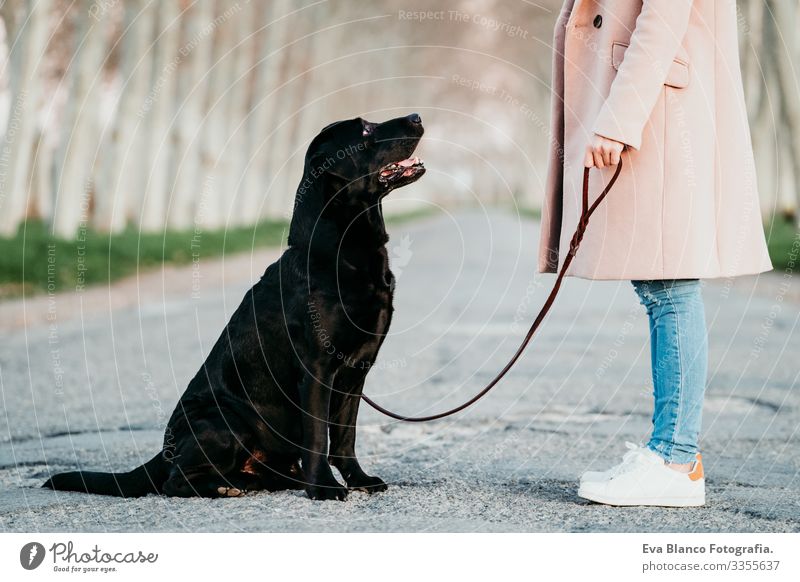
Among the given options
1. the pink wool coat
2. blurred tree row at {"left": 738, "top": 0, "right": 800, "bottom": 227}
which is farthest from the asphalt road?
blurred tree row at {"left": 738, "top": 0, "right": 800, "bottom": 227}

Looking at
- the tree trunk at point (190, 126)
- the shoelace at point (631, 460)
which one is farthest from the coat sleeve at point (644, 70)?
the tree trunk at point (190, 126)

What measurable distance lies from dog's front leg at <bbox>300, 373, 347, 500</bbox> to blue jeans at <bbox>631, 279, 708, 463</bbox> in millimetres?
1174

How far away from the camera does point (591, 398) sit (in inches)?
242

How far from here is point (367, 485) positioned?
12.2 ft

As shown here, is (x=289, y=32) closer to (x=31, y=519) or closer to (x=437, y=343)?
(x=437, y=343)

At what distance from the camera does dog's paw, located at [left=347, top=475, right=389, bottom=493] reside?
12.1 ft

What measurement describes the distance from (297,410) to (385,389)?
308cm

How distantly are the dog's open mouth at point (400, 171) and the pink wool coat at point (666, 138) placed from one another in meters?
0.60

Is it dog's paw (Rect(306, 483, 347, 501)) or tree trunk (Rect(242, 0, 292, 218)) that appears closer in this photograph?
dog's paw (Rect(306, 483, 347, 501))

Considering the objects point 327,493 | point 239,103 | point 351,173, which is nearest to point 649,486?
point 327,493

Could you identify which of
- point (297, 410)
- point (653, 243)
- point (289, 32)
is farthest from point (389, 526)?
point (289, 32)

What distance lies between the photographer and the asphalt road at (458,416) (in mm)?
3391

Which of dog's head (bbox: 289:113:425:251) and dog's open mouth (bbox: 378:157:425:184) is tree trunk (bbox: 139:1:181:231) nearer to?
dog's head (bbox: 289:113:425:251)

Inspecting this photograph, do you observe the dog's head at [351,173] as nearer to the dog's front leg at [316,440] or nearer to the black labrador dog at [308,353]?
the black labrador dog at [308,353]
